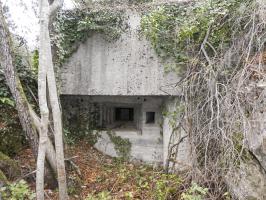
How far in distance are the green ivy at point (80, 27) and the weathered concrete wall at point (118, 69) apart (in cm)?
13

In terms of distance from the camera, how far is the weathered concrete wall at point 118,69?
6566mm

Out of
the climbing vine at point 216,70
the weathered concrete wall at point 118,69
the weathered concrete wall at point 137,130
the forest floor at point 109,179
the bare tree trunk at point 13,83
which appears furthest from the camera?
the weathered concrete wall at point 137,130

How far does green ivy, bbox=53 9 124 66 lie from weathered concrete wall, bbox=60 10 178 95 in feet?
0.43

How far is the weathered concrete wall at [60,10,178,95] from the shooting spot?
6566 millimetres

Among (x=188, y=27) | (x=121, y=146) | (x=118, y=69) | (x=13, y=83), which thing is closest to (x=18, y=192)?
(x=13, y=83)

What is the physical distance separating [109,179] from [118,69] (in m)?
2.21

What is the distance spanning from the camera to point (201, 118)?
5227 mm

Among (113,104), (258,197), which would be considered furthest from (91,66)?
(258,197)

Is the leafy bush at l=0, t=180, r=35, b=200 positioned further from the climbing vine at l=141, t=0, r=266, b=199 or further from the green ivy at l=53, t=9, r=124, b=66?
the green ivy at l=53, t=9, r=124, b=66

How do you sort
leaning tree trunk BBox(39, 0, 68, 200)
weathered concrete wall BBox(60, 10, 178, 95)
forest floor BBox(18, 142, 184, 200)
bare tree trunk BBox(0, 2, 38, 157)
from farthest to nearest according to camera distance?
1. weathered concrete wall BBox(60, 10, 178, 95)
2. forest floor BBox(18, 142, 184, 200)
3. bare tree trunk BBox(0, 2, 38, 157)
4. leaning tree trunk BBox(39, 0, 68, 200)

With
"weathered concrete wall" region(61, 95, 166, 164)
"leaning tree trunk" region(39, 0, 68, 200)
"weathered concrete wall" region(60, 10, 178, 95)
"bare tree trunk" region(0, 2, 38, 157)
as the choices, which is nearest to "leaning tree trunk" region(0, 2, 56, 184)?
"bare tree trunk" region(0, 2, 38, 157)

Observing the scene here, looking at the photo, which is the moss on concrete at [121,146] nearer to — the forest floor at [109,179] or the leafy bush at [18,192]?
the forest floor at [109,179]

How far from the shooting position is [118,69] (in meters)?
6.72

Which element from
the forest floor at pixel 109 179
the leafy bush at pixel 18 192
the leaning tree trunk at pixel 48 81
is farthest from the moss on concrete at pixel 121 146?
the leafy bush at pixel 18 192
